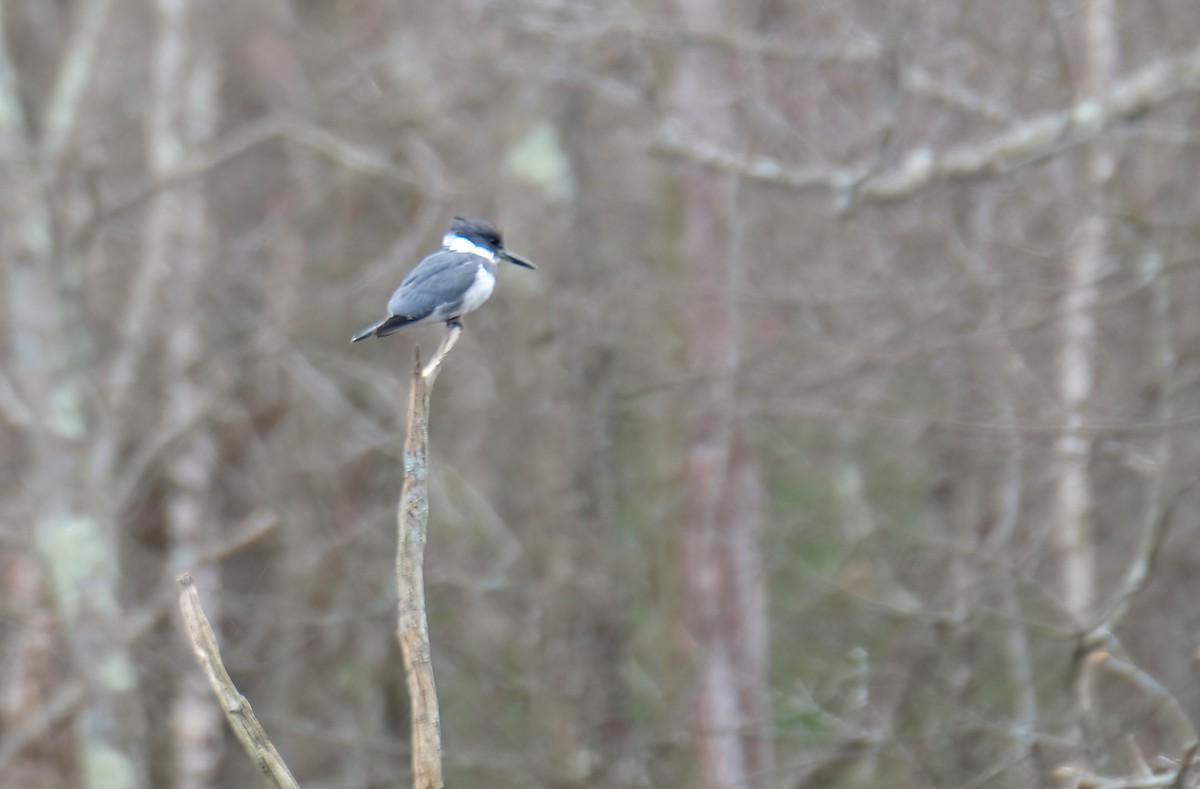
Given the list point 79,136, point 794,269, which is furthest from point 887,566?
point 79,136

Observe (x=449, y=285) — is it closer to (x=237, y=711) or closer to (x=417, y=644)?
(x=417, y=644)

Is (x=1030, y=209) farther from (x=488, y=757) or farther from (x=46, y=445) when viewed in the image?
(x=46, y=445)

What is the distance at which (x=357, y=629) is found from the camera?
10977mm

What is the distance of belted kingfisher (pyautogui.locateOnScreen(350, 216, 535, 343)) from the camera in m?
4.62

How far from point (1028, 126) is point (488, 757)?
439cm

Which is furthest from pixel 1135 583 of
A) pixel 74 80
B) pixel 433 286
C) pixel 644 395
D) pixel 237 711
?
pixel 74 80

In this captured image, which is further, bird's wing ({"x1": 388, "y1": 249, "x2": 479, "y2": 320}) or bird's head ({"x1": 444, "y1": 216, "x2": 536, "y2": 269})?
bird's head ({"x1": 444, "y1": 216, "x2": 536, "y2": 269})

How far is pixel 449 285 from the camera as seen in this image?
189 inches

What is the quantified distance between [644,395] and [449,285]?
Answer: 3.81 m

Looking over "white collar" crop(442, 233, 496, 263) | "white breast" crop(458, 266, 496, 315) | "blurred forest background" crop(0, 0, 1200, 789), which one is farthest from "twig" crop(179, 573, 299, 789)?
"blurred forest background" crop(0, 0, 1200, 789)

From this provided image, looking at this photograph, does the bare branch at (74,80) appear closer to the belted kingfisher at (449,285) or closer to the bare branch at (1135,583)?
the belted kingfisher at (449,285)

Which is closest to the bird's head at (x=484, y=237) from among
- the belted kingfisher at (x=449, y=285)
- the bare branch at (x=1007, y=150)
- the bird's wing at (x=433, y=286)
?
the belted kingfisher at (x=449, y=285)

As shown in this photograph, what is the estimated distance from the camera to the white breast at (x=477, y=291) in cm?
484

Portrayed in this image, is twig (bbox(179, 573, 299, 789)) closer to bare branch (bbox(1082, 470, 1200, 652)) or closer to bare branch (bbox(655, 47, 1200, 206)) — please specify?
bare branch (bbox(1082, 470, 1200, 652))
